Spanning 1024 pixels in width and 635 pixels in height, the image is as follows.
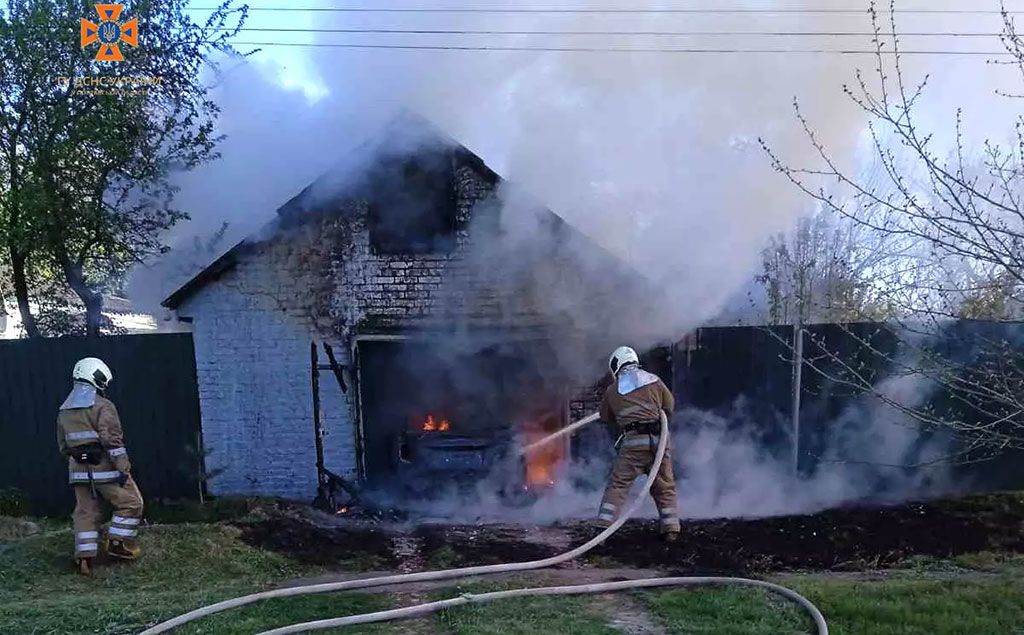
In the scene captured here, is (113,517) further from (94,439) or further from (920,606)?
(920,606)

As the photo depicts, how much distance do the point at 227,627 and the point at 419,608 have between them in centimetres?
102

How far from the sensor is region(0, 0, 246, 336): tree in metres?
7.85

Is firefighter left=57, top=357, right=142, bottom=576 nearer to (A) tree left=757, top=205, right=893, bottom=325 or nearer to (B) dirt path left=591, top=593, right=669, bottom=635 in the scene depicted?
(B) dirt path left=591, top=593, right=669, bottom=635

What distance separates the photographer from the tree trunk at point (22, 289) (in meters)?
8.41

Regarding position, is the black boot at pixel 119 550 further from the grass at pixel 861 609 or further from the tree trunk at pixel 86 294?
the tree trunk at pixel 86 294

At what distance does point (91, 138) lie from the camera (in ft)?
26.1

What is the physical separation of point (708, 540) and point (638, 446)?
942 mm

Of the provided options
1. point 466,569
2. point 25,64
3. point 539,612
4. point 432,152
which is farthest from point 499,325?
point 25,64

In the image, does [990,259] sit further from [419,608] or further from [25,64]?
[25,64]

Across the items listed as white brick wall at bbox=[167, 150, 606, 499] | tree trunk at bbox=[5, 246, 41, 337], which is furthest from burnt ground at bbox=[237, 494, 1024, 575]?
tree trunk at bbox=[5, 246, 41, 337]

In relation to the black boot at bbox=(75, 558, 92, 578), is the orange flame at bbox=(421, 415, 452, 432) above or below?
above

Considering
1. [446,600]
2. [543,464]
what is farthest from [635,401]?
[446,600]

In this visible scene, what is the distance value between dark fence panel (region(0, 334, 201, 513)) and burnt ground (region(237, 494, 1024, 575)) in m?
1.92

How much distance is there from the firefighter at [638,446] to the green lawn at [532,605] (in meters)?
1.23
